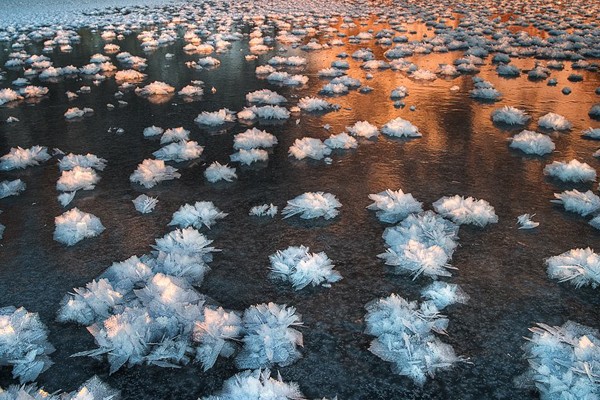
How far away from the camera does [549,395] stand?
1.77 metres

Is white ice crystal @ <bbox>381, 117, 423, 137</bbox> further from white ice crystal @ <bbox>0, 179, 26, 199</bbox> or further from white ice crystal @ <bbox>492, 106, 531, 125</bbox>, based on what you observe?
white ice crystal @ <bbox>0, 179, 26, 199</bbox>

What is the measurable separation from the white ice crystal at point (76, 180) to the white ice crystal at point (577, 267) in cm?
330

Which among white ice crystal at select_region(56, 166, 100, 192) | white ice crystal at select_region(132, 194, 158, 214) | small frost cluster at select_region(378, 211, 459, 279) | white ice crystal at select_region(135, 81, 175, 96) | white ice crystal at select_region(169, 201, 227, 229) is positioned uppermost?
small frost cluster at select_region(378, 211, 459, 279)

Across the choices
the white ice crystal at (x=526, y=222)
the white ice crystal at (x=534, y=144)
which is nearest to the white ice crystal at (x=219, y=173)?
the white ice crystal at (x=526, y=222)

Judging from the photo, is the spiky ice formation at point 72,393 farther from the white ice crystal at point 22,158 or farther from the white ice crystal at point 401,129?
the white ice crystal at point 401,129

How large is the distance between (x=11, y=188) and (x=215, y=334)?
250 centimetres

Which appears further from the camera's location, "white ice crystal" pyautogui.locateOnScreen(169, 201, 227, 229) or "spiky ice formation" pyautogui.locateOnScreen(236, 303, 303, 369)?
"white ice crystal" pyautogui.locateOnScreen(169, 201, 227, 229)

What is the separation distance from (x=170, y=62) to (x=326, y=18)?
662 centimetres

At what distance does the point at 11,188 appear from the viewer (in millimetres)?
3529

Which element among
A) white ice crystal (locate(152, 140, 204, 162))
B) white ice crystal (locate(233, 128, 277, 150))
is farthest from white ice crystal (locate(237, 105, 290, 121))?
white ice crystal (locate(152, 140, 204, 162))

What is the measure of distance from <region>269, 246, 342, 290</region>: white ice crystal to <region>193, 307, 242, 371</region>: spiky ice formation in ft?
1.37

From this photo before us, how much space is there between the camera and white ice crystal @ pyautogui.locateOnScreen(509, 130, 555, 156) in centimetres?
399

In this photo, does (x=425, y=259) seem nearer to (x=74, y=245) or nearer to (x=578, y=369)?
(x=578, y=369)

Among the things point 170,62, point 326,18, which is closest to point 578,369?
point 170,62
